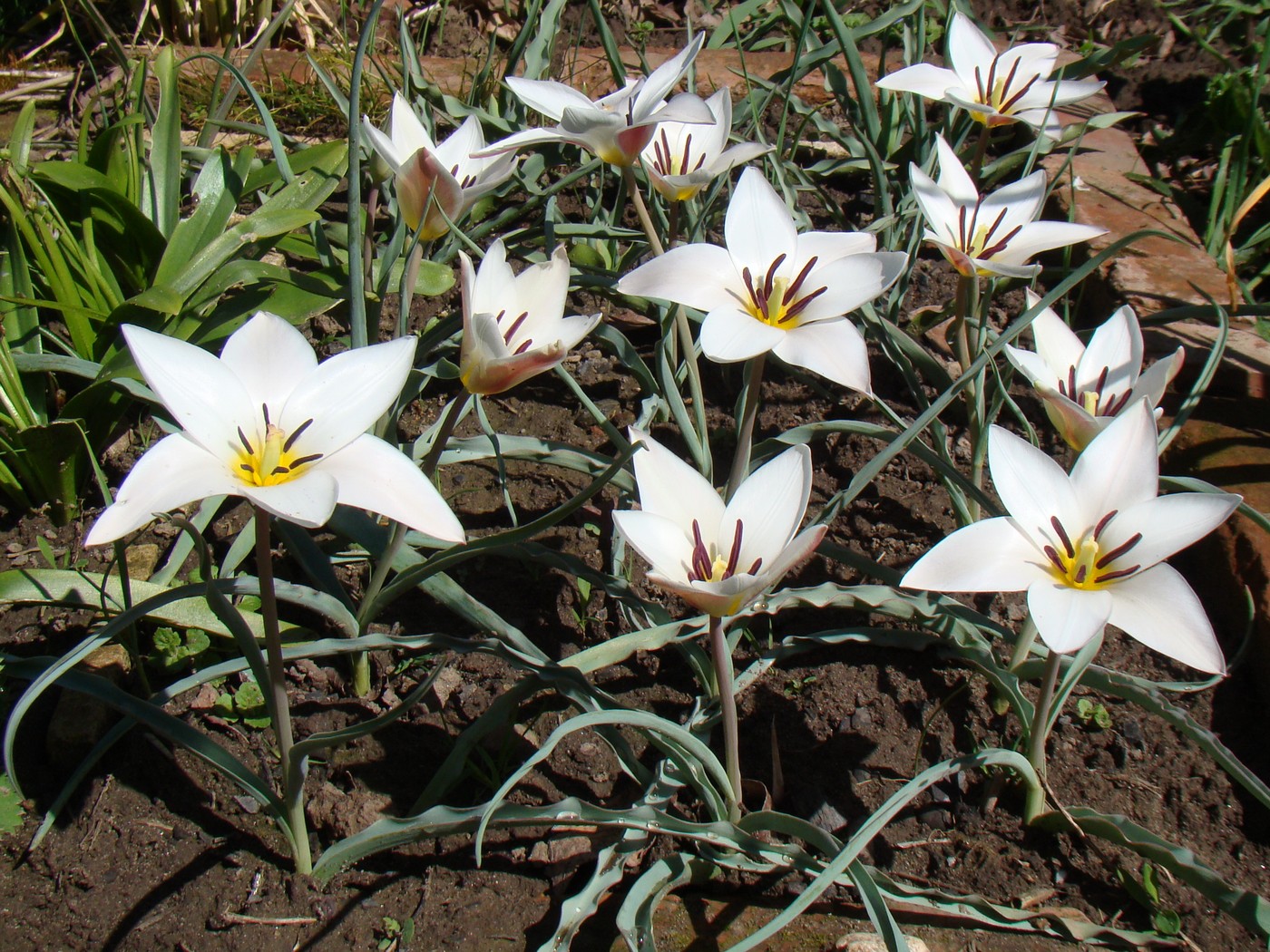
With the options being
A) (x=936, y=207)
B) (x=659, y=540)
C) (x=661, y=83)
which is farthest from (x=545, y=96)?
(x=659, y=540)

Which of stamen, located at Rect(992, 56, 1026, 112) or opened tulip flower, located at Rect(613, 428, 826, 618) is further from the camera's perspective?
stamen, located at Rect(992, 56, 1026, 112)

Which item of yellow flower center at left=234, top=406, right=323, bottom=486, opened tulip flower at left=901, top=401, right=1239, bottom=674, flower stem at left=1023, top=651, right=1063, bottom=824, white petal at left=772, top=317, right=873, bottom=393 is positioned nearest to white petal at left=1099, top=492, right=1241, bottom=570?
opened tulip flower at left=901, top=401, right=1239, bottom=674

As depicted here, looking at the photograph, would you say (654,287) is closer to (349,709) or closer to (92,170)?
(349,709)

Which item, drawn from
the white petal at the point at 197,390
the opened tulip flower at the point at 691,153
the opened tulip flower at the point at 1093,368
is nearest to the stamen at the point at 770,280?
the opened tulip flower at the point at 691,153

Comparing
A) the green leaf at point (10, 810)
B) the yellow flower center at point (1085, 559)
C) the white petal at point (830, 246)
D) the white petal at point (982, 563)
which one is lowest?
the green leaf at point (10, 810)

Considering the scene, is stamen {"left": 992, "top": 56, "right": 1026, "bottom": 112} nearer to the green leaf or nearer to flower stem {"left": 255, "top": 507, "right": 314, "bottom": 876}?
flower stem {"left": 255, "top": 507, "right": 314, "bottom": 876}

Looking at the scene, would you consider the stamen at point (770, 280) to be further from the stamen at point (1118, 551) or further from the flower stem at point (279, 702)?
the flower stem at point (279, 702)
